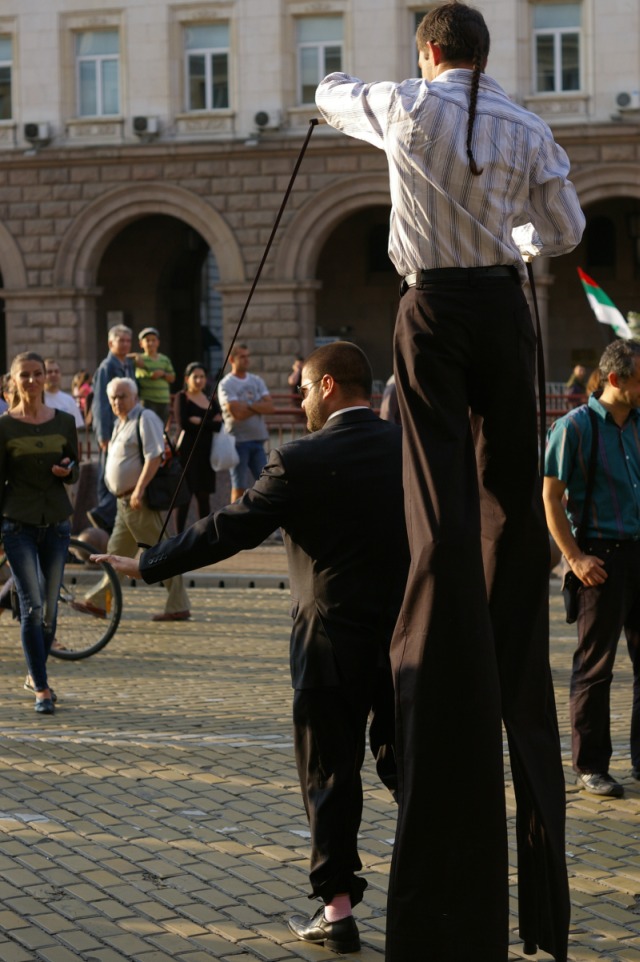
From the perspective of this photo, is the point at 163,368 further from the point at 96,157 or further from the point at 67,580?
the point at 96,157

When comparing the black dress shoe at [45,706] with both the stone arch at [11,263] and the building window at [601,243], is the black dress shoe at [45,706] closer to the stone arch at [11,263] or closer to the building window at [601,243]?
the stone arch at [11,263]

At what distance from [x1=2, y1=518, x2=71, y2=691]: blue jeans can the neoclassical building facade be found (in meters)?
21.6

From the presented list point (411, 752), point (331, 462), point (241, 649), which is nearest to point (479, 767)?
point (411, 752)

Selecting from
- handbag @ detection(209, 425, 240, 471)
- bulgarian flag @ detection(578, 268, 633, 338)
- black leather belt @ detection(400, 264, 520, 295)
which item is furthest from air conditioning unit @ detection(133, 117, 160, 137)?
black leather belt @ detection(400, 264, 520, 295)

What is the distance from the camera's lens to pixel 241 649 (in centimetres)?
1209

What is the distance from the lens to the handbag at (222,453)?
53.6 feet

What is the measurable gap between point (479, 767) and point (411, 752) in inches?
7.4

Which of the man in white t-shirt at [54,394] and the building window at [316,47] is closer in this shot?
the man in white t-shirt at [54,394]

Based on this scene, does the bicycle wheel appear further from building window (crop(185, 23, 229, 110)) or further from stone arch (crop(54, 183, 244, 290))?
building window (crop(185, 23, 229, 110))

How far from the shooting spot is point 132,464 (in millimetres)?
13281

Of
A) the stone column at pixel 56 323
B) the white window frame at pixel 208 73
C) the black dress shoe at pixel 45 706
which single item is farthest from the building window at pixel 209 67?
the black dress shoe at pixel 45 706

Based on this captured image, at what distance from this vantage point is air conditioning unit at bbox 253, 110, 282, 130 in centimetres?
3219

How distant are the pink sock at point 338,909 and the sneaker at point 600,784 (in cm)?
241

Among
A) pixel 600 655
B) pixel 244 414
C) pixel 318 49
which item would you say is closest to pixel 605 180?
pixel 318 49
